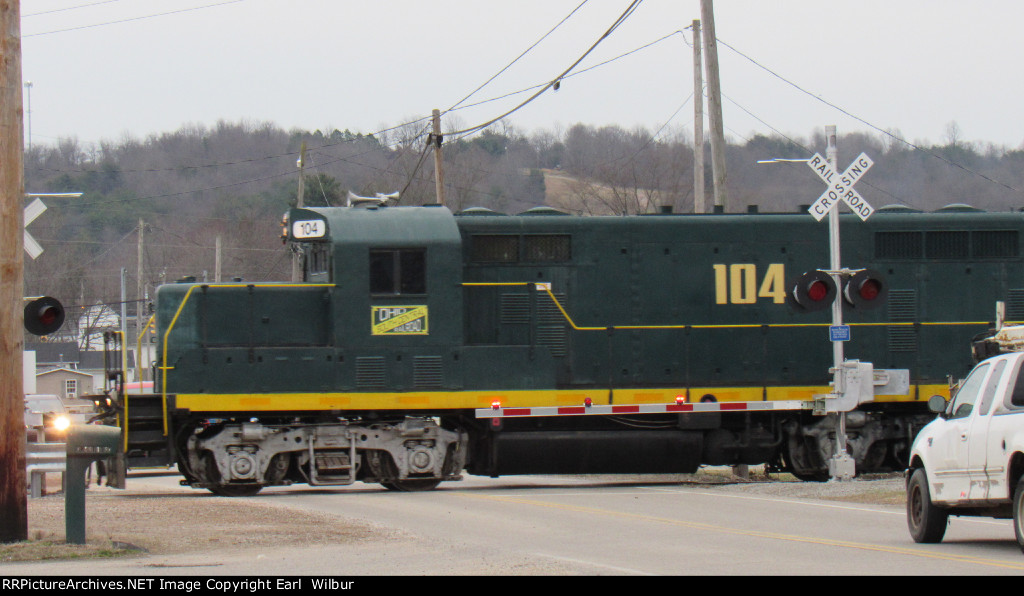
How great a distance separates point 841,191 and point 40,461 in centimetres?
1489

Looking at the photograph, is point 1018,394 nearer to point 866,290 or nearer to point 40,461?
point 866,290

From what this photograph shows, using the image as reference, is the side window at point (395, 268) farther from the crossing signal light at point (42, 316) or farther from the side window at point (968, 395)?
the side window at point (968, 395)

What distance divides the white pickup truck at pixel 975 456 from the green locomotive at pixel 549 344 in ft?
21.3

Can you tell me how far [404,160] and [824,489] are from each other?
45274mm

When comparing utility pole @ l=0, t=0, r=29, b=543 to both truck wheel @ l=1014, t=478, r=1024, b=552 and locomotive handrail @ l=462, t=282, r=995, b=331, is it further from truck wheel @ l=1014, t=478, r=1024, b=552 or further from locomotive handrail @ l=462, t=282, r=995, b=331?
truck wheel @ l=1014, t=478, r=1024, b=552

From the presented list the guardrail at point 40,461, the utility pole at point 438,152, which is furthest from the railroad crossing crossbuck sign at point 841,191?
the guardrail at point 40,461

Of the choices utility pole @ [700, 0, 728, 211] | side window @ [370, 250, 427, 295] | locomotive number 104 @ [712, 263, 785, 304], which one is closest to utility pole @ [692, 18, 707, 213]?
utility pole @ [700, 0, 728, 211]

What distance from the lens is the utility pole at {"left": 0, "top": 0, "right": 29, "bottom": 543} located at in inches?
478

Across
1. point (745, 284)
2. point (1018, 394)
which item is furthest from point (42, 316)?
point (745, 284)

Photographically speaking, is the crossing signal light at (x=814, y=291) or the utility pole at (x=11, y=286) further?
the crossing signal light at (x=814, y=291)

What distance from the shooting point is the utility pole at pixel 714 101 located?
24.1 metres

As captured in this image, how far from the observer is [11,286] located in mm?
12289

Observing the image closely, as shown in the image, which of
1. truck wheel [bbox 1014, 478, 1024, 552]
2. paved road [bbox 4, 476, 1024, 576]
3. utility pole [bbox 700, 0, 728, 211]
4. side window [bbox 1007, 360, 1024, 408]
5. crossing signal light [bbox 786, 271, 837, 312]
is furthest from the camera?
utility pole [bbox 700, 0, 728, 211]

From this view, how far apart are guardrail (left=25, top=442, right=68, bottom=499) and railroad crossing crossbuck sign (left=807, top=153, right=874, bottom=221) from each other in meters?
13.9
